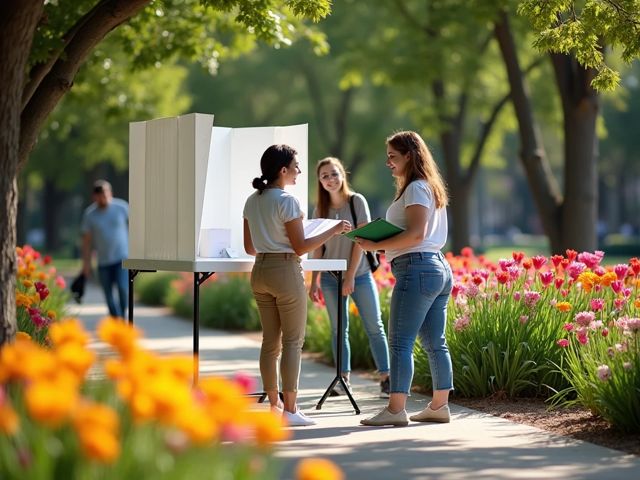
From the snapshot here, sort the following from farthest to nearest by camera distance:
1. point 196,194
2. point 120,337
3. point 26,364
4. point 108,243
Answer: point 108,243 → point 196,194 → point 120,337 → point 26,364

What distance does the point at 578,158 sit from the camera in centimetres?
1598

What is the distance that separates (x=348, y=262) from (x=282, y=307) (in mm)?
1734

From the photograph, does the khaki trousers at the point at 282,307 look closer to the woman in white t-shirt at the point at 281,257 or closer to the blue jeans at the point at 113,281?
the woman in white t-shirt at the point at 281,257

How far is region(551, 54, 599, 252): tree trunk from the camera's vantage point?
1570 cm

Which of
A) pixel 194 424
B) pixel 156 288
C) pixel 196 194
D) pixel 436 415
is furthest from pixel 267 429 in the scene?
pixel 156 288

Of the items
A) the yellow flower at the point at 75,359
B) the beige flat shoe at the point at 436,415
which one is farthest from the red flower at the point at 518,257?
the yellow flower at the point at 75,359

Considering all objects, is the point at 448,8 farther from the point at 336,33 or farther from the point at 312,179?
the point at 312,179

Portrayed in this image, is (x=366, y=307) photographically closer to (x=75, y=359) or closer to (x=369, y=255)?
(x=369, y=255)

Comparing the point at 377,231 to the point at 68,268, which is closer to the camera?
the point at 377,231

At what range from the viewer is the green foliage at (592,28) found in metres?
8.53

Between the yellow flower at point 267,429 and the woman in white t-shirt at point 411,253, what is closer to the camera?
the yellow flower at point 267,429

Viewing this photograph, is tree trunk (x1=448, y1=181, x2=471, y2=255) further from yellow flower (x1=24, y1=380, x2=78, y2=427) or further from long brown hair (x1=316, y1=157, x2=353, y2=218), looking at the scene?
yellow flower (x1=24, y1=380, x2=78, y2=427)

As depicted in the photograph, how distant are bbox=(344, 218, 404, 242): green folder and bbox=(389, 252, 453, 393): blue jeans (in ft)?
0.72

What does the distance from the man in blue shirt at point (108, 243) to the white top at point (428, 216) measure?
267 inches
